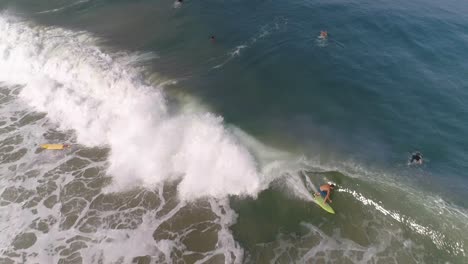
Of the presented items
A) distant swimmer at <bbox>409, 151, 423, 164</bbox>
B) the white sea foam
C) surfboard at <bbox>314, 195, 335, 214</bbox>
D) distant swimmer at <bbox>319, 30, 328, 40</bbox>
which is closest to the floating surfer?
distant swimmer at <bbox>409, 151, 423, 164</bbox>

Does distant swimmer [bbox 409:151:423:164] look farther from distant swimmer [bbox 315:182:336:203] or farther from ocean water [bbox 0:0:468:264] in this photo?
distant swimmer [bbox 315:182:336:203]

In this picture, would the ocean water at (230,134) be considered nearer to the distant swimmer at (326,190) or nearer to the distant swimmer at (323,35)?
the distant swimmer at (326,190)

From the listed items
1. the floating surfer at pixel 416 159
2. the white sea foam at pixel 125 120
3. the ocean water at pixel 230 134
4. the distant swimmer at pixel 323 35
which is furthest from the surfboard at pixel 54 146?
the distant swimmer at pixel 323 35

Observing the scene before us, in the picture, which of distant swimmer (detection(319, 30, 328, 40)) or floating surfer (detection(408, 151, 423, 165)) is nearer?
floating surfer (detection(408, 151, 423, 165))

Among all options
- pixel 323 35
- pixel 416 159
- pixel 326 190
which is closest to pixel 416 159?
pixel 416 159

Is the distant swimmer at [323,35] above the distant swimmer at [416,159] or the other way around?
above

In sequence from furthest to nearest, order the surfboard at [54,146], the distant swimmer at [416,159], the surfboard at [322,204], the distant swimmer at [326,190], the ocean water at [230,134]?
the surfboard at [54,146], the distant swimmer at [416,159], the distant swimmer at [326,190], the surfboard at [322,204], the ocean water at [230,134]

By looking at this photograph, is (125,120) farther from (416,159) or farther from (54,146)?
(416,159)

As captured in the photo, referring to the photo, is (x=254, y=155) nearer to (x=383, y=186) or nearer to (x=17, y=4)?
(x=383, y=186)

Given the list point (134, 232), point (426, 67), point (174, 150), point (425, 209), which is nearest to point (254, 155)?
point (174, 150)

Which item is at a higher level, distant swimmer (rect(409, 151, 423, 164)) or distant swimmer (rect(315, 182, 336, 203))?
distant swimmer (rect(409, 151, 423, 164))
